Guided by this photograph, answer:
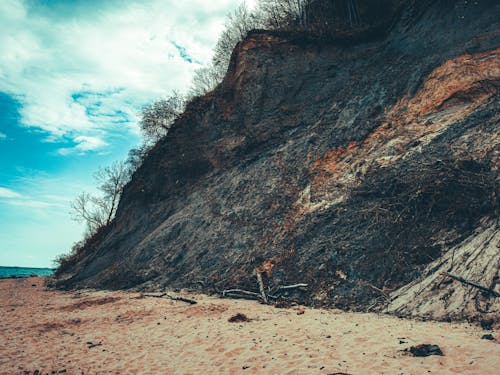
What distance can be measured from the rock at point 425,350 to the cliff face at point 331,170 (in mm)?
1961

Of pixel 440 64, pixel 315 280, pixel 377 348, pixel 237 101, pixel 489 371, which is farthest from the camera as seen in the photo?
pixel 237 101

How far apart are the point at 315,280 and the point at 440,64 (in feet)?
33.1

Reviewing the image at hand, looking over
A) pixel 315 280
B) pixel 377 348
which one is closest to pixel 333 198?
pixel 315 280

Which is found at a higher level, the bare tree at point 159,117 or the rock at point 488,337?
the bare tree at point 159,117

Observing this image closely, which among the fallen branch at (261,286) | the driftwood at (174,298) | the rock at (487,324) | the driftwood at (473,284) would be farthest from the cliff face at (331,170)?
the driftwood at (174,298)

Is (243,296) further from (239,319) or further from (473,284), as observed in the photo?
(473,284)

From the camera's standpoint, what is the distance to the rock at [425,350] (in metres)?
5.09

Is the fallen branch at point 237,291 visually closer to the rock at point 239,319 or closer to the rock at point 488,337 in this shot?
the rock at point 239,319

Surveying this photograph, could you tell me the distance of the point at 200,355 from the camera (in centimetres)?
648

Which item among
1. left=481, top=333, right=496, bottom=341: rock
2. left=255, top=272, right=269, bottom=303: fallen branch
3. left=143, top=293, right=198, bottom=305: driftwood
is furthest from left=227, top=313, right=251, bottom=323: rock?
left=481, top=333, right=496, bottom=341: rock

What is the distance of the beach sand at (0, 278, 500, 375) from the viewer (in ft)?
16.7

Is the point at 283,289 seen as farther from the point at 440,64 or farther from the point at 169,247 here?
the point at 440,64

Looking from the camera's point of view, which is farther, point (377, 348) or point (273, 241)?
point (273, 241)

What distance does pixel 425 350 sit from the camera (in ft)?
17.0
